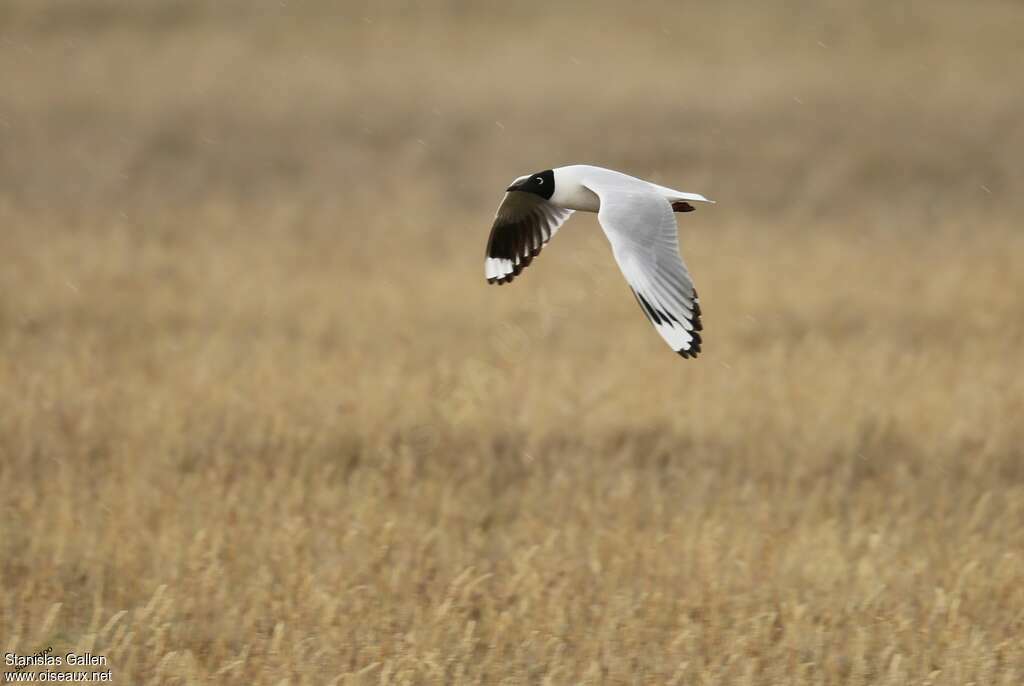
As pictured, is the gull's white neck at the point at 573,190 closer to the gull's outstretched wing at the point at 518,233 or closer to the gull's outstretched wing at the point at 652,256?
the gull's outstretched wing at the point at 652,256

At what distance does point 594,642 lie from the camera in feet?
16.6

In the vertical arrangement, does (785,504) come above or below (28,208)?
below

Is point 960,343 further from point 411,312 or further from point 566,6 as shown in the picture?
point 566,6

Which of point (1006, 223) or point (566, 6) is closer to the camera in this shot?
point (1006, 223)

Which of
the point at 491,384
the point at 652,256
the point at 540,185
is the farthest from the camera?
the point at 491,384

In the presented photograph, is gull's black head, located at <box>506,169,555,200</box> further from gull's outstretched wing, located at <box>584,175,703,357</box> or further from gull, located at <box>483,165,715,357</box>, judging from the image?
gull's outstretched wing, located at <box>584,175,703,357</box>

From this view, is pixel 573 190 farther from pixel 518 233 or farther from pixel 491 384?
pixel 491 384

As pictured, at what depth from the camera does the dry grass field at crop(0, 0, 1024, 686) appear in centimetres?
527

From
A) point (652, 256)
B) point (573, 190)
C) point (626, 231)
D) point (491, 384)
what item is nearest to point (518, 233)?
point (573, 190)

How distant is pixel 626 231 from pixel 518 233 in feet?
3.16

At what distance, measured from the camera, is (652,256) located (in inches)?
178

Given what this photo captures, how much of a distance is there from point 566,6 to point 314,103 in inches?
316

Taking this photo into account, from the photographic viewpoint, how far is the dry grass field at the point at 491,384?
5.27 metres

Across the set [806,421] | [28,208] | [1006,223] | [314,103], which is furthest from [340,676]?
[314,103]
